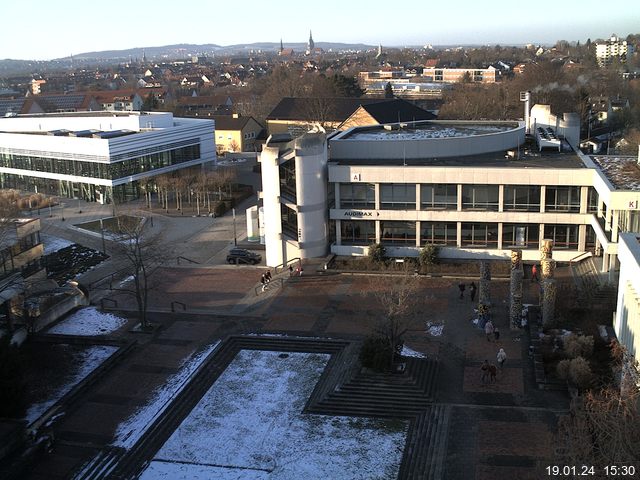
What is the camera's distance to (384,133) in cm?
4909

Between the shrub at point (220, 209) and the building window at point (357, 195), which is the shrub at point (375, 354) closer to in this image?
the building window at point (357, 195)

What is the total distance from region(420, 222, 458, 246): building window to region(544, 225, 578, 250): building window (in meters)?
5.12

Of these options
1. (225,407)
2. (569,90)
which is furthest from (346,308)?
(569,90)

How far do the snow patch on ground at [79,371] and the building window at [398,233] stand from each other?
1782cm

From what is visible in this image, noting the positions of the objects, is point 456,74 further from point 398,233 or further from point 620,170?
point 620,170

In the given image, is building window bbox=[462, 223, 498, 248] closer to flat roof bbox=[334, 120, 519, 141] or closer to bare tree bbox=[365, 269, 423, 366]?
bare tree bbox=[365, 269, 423, 366]

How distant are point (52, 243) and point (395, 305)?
104 feet

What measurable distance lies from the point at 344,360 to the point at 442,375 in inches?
156

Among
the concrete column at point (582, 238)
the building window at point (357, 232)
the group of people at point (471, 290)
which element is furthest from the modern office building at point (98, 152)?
the concrete column at point (582, 238)

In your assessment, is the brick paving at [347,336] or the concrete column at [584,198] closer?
the brick paving at [347,336]

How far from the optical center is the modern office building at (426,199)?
38.7 meters

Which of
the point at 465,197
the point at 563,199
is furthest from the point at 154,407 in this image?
the point at 563,199

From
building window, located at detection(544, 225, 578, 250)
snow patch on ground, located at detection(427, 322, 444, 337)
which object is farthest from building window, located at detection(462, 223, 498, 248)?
snow patch on ground, located at detection(427, 322, 444, 337)

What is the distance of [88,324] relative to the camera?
32938 millimetres
